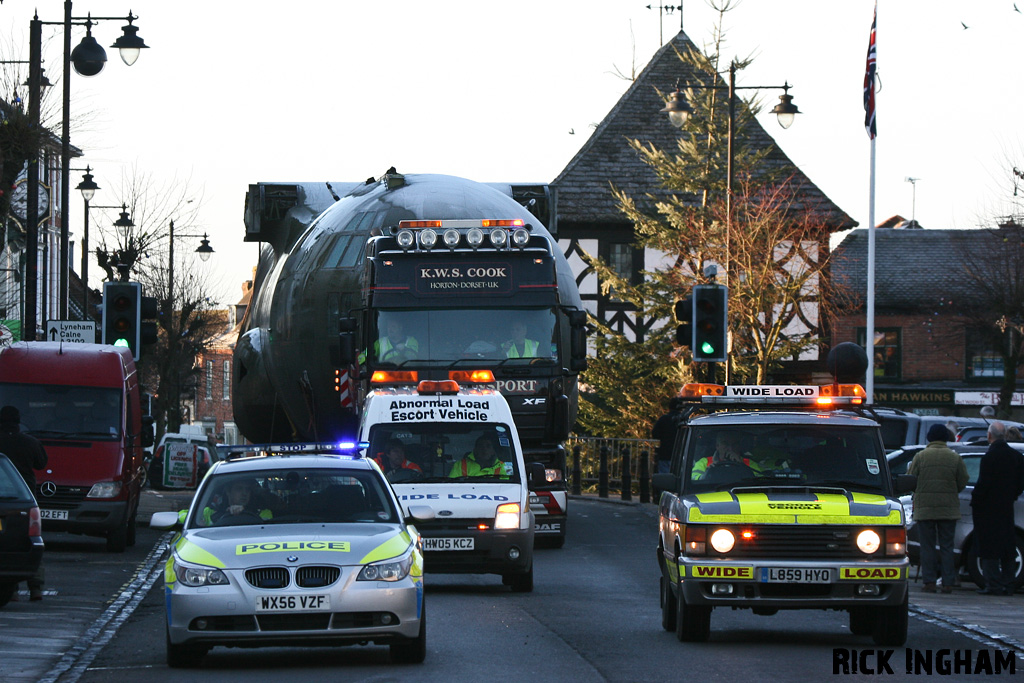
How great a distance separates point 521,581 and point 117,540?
25.3ft

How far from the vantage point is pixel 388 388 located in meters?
20.4

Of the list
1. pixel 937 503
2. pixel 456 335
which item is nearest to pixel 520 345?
pixel 456 335

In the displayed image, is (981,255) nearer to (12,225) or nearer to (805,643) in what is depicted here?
(12,225)

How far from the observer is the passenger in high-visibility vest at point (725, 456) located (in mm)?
13094

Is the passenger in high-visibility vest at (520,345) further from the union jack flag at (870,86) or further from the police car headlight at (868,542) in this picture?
the union jack flag at (870,86)

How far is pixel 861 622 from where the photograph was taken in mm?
13344

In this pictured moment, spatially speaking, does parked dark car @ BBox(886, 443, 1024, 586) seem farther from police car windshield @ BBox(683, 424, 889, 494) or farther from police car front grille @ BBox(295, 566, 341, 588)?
police car front grille @ BBox(295, 566, 341, 588)

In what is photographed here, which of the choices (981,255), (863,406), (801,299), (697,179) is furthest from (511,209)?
(981,255)

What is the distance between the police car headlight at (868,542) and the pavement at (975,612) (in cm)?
140

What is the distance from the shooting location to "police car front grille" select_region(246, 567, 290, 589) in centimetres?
1086

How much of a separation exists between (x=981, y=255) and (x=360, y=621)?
41.9 m

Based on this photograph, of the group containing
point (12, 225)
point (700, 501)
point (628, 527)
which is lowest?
point (628, 527)

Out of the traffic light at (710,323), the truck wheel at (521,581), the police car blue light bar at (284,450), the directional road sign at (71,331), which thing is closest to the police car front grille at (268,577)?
the police car blue light bar at (284,450)

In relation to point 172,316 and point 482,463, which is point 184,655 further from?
point 172,316
